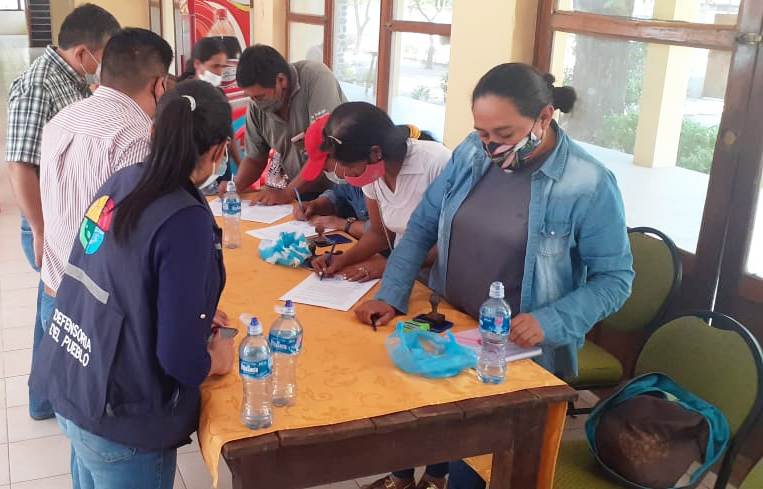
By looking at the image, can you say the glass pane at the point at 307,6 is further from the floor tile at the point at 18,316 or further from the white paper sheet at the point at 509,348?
the white paper sheet at the point at 509,348

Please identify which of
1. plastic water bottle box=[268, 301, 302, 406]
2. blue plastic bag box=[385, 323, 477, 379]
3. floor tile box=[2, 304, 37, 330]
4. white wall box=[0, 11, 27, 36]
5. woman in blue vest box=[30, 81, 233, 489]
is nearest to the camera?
woman in blue vest box=[30, 81, 233, 489]

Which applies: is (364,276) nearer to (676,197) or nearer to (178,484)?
(178,484)

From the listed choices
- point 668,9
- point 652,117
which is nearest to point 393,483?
point 652,117

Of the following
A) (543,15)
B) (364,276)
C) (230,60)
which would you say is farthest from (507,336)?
(230,60)

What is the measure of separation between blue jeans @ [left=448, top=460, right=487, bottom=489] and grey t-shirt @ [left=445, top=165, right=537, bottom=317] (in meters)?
0.44

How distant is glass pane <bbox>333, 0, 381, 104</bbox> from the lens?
4562 mm

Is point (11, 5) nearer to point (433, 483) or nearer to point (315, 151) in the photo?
point (315, 151)

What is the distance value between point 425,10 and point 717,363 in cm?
270

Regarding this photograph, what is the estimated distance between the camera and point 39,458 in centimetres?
258

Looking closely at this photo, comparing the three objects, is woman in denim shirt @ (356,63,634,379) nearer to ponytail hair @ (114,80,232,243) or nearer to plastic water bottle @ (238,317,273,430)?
plastic water bottle @ (238,317,273,430)

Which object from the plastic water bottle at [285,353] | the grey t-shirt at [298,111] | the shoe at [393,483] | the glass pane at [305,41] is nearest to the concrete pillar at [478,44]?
the grey t-shirt at [298,111]

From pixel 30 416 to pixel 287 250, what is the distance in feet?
4.49

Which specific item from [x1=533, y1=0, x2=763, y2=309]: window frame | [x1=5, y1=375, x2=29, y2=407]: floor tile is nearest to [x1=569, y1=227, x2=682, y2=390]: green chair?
[x1=533, y1=0, x2=763, y2=309]: window frame

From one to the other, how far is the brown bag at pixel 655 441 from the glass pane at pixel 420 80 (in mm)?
2295
